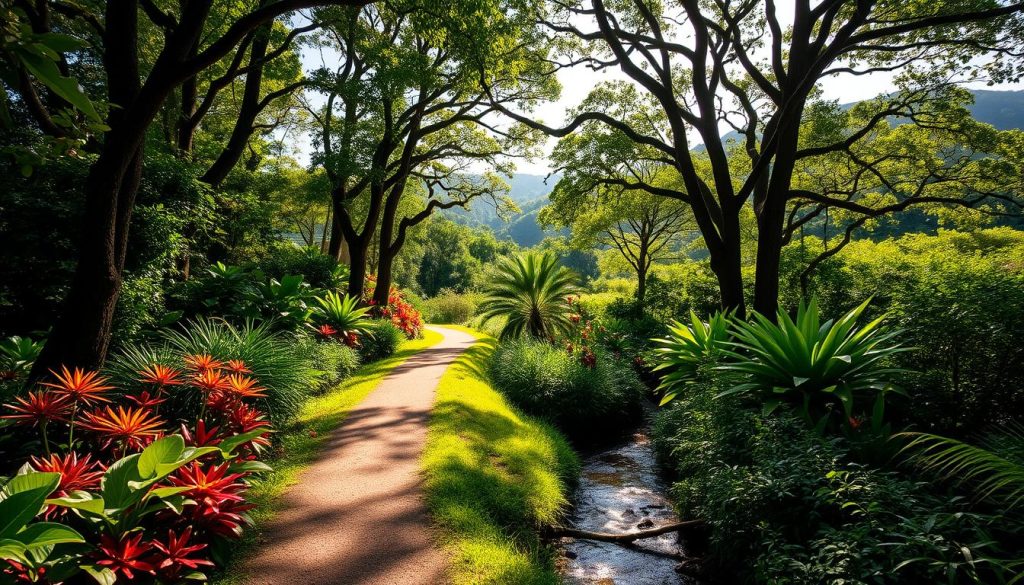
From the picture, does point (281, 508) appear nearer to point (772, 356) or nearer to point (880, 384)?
point (772, 356)

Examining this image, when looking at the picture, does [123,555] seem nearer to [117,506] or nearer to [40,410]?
[117,506]

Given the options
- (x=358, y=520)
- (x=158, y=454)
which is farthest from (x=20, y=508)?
(x=358, y=520)

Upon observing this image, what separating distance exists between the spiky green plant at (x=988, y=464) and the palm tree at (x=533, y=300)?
8.64m

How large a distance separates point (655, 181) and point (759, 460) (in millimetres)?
18320

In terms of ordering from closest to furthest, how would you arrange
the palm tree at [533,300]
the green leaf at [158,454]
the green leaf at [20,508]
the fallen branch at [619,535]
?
the green leaf at [20,508]
the green leaf at [158,454]
the fallen branch at [619,535]
the palm tree at [533,300]

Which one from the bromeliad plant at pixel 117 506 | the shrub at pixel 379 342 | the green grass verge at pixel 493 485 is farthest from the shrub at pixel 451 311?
the bromeliad plant at pixel 117 506

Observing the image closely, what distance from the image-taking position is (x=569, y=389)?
798 cm

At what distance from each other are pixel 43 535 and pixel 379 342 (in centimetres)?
894

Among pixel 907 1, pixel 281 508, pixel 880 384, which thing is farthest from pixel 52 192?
pixel 907 1

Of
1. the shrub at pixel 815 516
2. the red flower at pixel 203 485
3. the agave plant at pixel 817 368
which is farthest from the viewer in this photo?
the agave plant at pixel 817 368

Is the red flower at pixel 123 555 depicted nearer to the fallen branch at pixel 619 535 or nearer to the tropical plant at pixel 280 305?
the fallen branch at pixel 619 535

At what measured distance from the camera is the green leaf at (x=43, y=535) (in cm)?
179

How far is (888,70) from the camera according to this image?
31.4 ft

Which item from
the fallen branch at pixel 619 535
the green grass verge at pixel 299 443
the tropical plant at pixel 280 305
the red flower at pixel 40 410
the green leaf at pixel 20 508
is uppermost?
the tropical plant at pixel 280 305
